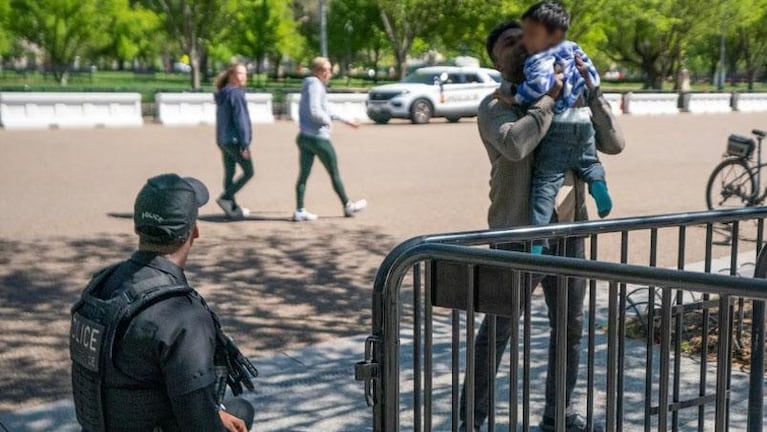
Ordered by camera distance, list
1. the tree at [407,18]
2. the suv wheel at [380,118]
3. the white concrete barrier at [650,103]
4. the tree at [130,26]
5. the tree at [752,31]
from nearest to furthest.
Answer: the suv wheel at [380,118], the white concrete barrier at [650,103], the tree at [407,18], the tree at [130,26], the tree at [752,31]

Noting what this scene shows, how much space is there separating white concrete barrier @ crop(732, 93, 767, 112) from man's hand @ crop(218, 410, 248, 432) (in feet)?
129

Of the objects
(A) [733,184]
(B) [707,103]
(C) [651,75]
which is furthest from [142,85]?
→ (A) [733,184]

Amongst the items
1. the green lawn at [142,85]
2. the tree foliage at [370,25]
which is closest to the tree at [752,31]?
the tree foliage at [370,25]

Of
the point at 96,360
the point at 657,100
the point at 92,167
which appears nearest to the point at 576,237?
the point at 96,360

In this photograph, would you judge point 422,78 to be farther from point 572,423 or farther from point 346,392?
point 572,423

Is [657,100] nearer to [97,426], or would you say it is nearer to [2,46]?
[2,46]

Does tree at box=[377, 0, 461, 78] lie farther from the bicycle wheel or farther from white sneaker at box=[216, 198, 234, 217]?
white sneaker at box=[216, 198, 234, 217]

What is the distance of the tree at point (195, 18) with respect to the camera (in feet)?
132

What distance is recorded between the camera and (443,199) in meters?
12.7

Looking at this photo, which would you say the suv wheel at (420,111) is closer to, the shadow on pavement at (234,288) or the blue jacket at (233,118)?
→ the blue jacket at (233,118)

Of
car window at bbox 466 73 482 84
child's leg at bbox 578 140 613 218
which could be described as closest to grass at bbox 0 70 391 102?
car window at bbox 466 73 482 84

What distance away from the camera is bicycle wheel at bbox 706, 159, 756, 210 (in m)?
10.9

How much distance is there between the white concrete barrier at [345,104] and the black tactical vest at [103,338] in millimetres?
26420

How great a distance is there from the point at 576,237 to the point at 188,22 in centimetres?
3864
